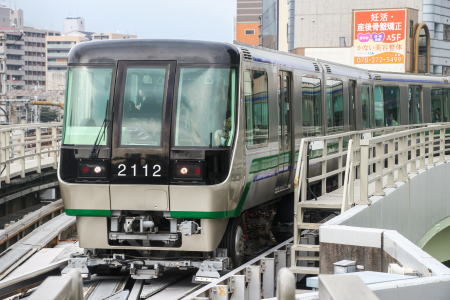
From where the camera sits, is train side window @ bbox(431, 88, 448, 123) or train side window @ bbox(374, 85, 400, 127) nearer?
train side window @ bbox(374, 85, 400, 127)

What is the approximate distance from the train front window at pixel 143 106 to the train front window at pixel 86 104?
0.91 ft

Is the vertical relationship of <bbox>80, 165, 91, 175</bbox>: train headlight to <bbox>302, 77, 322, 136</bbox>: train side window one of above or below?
below

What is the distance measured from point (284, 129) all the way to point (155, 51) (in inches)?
129

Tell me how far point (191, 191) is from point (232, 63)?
167 centimetres

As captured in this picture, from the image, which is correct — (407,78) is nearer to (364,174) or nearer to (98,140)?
(364,174)

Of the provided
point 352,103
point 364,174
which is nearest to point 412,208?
point 352,103

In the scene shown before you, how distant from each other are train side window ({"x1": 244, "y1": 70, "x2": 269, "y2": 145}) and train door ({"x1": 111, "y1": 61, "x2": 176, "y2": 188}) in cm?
113

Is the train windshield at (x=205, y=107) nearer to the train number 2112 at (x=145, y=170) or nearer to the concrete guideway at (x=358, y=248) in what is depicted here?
the train number 2112 at (x=145, y=170)

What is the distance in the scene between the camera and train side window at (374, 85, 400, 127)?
950 inches

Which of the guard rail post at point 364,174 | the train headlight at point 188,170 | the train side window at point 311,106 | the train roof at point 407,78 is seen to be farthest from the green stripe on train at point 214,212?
the train roof at point 407,78

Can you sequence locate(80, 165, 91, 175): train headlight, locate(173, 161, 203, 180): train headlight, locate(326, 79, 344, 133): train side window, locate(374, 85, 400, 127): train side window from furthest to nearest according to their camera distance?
locate(374, 85, 400, 127): train side window < locate(326, 79, 344, 133): train side window < locate(80, 165, 91, 175): train headlight < locate(173, 161, 203, 180): train headlight

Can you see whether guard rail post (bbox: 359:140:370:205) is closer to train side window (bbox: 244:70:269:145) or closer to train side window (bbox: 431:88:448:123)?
train side window (bbox: 244:70:269:145)

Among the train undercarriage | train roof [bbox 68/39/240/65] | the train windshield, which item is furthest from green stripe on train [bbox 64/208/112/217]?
train roof [bbox 68/39/240/65]

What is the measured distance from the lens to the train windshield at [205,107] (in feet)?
37.8
